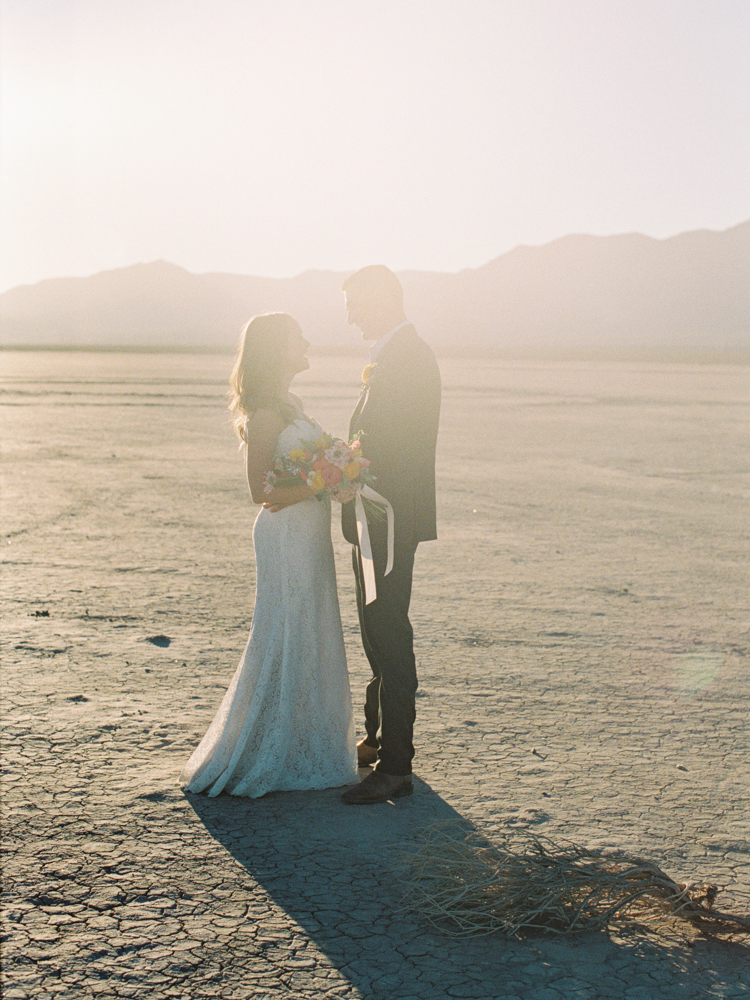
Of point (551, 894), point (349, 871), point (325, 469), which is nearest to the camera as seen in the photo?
point (551, 894)

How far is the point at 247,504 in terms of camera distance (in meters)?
11.6

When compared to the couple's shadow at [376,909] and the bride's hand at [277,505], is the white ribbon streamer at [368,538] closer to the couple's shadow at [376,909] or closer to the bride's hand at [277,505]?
the bride's hand at [277,505]

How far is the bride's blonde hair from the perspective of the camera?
4199 mm

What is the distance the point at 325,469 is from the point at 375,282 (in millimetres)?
819

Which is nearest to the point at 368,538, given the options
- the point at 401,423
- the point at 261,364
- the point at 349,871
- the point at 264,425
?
the point at 401,423

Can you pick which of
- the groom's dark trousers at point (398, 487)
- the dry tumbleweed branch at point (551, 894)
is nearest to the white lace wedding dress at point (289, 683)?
the groom's dark trousers at point (398, 487)

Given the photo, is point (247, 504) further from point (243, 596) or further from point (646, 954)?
point (646, 954)

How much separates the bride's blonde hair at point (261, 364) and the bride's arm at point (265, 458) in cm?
6

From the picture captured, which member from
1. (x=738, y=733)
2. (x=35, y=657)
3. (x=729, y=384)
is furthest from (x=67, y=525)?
(x=729, y=384)

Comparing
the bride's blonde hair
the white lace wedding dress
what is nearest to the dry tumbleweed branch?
the white lace wedding dress

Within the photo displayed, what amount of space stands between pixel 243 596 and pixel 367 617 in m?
3.21

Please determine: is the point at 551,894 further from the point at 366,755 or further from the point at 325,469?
the point at 325,469

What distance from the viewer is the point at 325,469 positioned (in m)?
4.01

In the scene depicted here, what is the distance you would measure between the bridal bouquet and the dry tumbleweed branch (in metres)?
1.41
